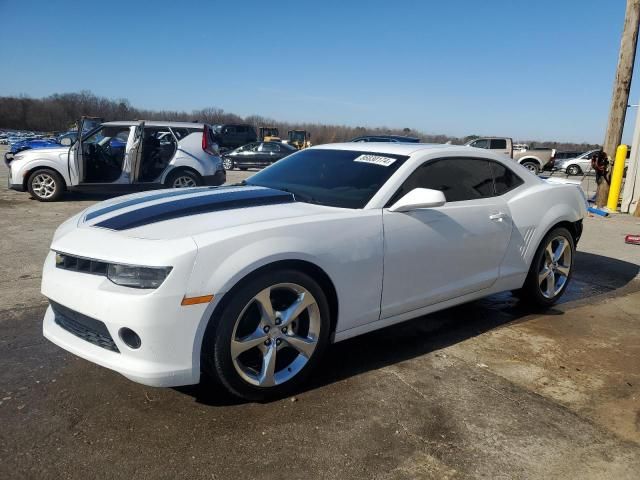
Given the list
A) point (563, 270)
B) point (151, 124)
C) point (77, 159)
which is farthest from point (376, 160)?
point (77, 159)

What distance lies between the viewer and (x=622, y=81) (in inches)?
465

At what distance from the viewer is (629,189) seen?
11648mm

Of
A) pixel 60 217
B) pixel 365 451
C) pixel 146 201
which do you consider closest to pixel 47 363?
pixel 146 201

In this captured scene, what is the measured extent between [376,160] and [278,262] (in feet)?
4.32

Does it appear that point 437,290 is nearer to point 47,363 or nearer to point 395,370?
point 395,370

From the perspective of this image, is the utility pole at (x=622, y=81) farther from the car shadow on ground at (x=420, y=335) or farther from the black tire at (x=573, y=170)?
the black tire at (x=573, y=170)

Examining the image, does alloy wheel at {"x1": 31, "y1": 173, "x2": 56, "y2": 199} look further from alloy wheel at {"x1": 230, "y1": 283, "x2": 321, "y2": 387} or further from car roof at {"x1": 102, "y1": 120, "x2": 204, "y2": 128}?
alloy wheel at {"x1": 230, "y1": 283, "x2": 321, "y2": 387}

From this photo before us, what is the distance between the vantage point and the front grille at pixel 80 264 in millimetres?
2525

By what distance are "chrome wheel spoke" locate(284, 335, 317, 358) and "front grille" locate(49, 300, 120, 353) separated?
2.96ft

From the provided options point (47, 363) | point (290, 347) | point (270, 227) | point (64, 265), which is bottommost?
point (47, 363)

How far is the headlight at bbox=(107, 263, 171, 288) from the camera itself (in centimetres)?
235

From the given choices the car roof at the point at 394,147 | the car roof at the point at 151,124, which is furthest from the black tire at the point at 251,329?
the car roof at the point at 151,124

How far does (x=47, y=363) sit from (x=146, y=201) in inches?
47.5

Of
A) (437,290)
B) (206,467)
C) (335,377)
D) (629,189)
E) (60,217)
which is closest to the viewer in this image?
(206,467)
